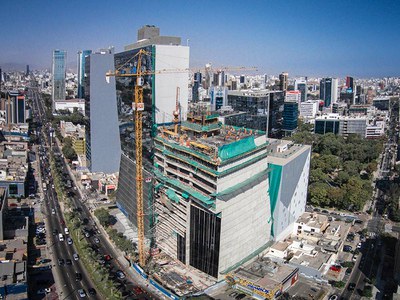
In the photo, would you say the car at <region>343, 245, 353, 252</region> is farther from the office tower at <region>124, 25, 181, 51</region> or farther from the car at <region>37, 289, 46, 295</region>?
the office tower at <region>124, 25, 181, 51</region>

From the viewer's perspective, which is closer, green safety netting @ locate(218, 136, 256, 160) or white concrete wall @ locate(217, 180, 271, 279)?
green safety netting @ locate(218, 136, 256, 160)

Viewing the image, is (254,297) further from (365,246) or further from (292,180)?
(365,246)

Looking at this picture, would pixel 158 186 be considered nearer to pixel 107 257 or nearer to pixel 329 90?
pixel 107 257

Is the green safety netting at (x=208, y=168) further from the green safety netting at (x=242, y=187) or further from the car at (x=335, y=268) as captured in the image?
the car at (x=335, y=268)

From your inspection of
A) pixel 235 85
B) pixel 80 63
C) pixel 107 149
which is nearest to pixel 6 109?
pixel 107 149

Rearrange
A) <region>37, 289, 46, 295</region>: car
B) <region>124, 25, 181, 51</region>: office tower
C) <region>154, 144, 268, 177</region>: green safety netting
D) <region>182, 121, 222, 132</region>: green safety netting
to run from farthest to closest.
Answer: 1. <region>124, 25, 181, 51</region>: office tower
2. <region>182, 121, 222, 132</region>: green safety netting
3. <region>154, 144, 268, 177</region>: green safety netting
4. <region>37, 289, 46, 295</region>: car

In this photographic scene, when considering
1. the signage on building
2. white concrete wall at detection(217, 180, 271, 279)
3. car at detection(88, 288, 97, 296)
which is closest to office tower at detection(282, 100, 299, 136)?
white concrete wall at detection(217, 180, 271, 279)
